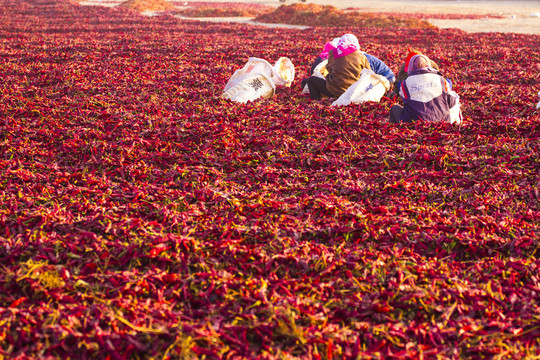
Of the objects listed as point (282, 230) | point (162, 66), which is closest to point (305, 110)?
point (282, 230)

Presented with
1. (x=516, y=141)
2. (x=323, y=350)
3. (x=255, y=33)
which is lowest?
(x=323, y=350)

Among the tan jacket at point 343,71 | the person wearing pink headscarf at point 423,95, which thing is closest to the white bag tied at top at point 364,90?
the tan jacket at point 343,71

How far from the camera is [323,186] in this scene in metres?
5.03

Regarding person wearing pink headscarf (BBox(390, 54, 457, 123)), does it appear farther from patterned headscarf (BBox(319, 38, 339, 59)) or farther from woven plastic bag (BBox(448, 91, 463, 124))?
patterned headscarf (BBox(319, 38, 339, 59))

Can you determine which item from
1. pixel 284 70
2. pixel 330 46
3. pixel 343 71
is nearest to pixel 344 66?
pixel 343 71

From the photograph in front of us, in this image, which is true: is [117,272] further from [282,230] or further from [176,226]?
[282,230]

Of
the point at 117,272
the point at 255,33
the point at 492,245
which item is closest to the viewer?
the point at 117,272

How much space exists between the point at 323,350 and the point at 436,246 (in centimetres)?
179

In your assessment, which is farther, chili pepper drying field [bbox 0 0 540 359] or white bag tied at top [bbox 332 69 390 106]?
white bag tied at top [bbox 332 69 390 106]

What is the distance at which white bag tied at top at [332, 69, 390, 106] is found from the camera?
7.85 metres

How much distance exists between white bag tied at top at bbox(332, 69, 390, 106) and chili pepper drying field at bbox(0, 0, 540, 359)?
11.5 inches

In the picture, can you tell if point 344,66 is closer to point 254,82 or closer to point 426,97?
point 254,82

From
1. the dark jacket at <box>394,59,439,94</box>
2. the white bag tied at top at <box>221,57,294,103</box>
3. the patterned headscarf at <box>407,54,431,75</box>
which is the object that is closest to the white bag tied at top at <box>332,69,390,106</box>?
the dark jacket at <box>394,59,439,94</box>

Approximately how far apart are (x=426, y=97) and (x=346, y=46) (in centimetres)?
227
